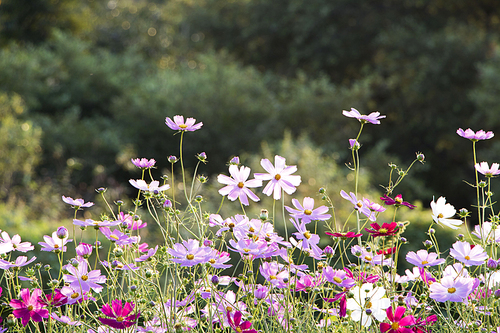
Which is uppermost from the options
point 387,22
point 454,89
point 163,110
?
point 387,22

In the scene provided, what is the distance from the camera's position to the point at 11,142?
6.51 metres

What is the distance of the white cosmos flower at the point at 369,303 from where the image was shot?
0.91 metres

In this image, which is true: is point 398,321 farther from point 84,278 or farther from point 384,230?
point 84,278

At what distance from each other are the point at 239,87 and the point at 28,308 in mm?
8785

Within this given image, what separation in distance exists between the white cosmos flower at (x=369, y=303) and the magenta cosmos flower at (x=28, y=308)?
0.62 meters

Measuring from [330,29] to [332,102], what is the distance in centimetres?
289

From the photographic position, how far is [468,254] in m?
0.95

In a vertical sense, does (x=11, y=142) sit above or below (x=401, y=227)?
below

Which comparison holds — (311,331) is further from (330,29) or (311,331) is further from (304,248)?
(330,29)

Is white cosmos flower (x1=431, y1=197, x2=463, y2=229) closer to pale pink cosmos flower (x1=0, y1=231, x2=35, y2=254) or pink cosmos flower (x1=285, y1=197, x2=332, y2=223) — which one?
pink cosmos flower (x1=285, y1=197, x2=332, y2=223)

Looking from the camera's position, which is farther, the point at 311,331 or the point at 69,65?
the point at 69,65

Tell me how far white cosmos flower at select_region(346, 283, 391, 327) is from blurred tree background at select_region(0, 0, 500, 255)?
16.1 ft

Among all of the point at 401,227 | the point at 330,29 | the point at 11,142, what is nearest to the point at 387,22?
the point at 330,29

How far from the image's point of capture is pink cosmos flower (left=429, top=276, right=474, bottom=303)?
33.9 inches
